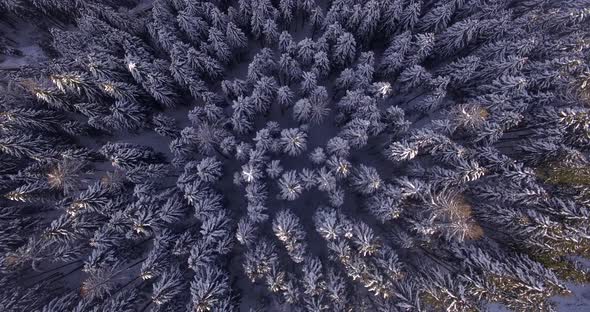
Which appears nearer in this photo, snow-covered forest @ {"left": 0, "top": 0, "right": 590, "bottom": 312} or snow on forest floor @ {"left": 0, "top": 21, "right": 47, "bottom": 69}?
snow-covered forest @ {"left": 0, "top": 0, "right": 590, "bottom": 312}

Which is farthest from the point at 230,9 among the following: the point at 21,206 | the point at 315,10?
the point at 21,206

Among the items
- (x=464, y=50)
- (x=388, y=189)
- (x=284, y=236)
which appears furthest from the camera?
(x=464, y=50)

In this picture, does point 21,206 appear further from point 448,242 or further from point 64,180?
point 448,242

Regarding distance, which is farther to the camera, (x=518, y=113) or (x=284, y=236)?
(x=518, y=113)

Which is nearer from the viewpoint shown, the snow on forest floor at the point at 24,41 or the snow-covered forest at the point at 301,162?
the snow-covered forest at the point at 301,162

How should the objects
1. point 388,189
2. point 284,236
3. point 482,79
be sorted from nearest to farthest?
point 284,236 → point 388,189 → point 482,79

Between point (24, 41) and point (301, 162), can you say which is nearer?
point (301, 162)

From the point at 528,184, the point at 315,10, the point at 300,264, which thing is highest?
the point at 315,10

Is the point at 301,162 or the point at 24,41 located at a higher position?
the point at 24,41
